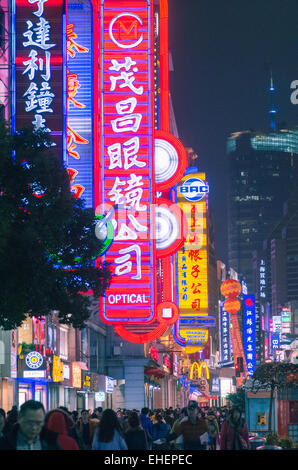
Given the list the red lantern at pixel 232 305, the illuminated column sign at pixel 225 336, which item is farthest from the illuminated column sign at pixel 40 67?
the illuminated column sign at pixel 225 336

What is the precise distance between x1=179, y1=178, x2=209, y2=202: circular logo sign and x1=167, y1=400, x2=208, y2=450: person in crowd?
6646 cm

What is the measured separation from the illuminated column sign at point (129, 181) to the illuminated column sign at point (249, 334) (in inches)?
2846

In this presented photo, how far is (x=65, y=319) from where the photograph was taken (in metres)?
25.3

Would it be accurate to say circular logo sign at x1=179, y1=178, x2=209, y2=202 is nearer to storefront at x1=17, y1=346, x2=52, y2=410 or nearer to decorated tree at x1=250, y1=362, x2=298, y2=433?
storefront at x1=17, y1=346, x2=52, y2=410

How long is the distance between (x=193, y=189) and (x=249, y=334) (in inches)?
1519

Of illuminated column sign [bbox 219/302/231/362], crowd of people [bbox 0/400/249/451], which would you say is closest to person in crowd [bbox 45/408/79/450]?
crowd of people [bbox 0/400/249/451]

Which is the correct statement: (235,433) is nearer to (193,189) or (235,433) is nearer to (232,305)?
(193,189)

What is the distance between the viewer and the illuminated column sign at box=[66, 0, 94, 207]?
41781mm

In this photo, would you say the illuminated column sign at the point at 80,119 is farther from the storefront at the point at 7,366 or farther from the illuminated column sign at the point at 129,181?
the storefront at the point at 7,366

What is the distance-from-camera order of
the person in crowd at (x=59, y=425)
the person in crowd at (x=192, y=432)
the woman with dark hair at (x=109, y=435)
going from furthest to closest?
the person in crowd at (x=192, y=432) < the woman with dark hair at (x=109, y=435) < the person in crowd at (x=59, y=425)

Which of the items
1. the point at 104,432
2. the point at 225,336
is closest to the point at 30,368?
the point at 104,432

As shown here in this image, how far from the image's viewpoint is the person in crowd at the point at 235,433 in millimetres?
15633
